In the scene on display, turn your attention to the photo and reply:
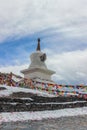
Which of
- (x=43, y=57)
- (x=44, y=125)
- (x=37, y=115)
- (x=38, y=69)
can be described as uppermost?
(x=43, y=57)

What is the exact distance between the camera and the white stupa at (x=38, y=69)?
159 ft

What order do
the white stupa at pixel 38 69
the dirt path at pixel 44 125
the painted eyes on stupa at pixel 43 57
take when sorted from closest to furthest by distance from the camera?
the dirt path at pixel 44 125, the white stupa at pixel 38 69, the painted eyes on stupa at pixel 43 57

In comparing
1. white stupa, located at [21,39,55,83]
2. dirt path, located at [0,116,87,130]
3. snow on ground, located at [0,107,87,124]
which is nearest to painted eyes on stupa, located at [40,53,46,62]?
white stupa, located at [21,39,55,83]

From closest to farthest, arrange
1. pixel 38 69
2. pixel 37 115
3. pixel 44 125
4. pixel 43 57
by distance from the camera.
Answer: pixel 44 125
pixel 37 115
pixel 38 69
pixel 43 57

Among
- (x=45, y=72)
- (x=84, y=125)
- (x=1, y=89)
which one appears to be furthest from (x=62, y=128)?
(x=45, y=72)

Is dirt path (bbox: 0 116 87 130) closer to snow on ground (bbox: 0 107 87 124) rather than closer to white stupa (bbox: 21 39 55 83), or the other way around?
snow on ground (bbox: 0 107 87 124)

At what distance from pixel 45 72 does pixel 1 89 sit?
24.3 meters

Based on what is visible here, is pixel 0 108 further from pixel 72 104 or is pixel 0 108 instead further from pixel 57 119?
pixel 72 104

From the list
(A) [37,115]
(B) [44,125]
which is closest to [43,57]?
(A) [37,115]

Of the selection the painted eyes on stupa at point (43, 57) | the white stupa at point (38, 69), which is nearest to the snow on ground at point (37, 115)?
the white stupa at point (38, 69)

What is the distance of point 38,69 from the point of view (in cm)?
4916

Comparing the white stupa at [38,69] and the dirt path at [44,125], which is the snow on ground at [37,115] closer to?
the dirt path at [44,125]

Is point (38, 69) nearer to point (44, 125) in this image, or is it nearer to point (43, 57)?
point (43, 57)

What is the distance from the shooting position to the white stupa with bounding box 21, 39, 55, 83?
48531mm
